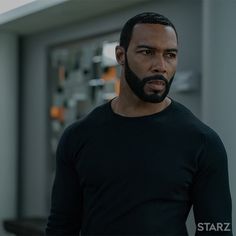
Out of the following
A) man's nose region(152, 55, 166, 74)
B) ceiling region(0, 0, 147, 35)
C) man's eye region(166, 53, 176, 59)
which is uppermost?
ceiling region(0, 0, 147, 35)

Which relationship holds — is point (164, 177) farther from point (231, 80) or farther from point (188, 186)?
point (231, 80)

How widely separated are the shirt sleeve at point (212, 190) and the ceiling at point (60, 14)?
105 inches

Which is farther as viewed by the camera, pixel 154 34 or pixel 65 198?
pixel 65 198

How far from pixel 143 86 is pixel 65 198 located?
470 millimetres

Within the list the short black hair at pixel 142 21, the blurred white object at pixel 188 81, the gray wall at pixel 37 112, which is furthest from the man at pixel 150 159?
the gray wall at pixel 37 112

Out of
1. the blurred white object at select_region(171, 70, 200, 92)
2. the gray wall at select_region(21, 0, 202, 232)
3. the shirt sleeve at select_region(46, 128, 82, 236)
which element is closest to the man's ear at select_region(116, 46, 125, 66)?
the shirt sleeve at select_region(46, 128, 82, 236)

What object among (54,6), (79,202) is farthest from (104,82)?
(79,202)

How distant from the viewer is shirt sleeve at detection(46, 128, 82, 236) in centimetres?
167

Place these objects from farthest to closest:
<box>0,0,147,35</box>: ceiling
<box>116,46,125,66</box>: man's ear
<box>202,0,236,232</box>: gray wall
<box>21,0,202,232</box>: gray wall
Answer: <box>21,0,202,232</box>: gray wall, <box>0,0,147,35</box>: ceiling, <box>202,0,236,232</box>: gray wall, <box>116,46,125,66</box>: man's ear

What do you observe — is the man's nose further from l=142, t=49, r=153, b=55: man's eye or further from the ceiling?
the ceiling

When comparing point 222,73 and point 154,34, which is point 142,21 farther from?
point 222,73

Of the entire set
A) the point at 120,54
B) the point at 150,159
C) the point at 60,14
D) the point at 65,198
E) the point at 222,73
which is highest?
the point at 60,14

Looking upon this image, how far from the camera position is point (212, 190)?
4.84ft

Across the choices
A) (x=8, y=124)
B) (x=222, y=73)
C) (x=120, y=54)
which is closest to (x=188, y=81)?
(x=222, y=73)
